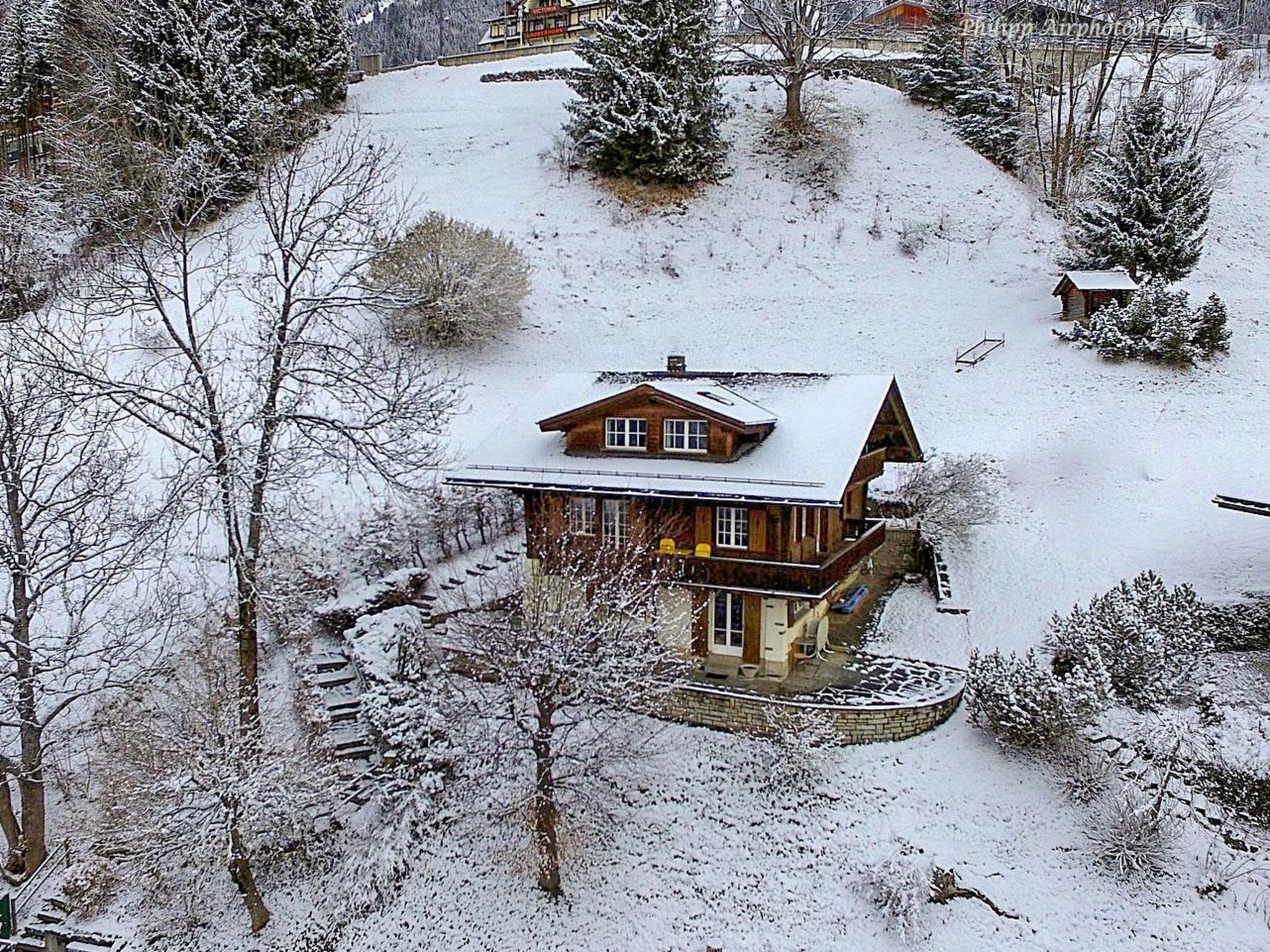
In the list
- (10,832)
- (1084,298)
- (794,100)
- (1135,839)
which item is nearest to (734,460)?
(1135,839)

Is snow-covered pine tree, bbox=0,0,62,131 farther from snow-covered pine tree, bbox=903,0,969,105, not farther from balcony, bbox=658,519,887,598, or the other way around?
snow-covered pine tree, bbox=903,0,969,105

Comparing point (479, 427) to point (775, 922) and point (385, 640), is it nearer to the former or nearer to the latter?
point (385, 640)

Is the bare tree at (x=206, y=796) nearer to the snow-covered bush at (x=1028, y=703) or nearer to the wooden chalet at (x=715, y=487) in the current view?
the wooden chalet at (x=715, y=487)

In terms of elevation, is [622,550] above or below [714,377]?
below

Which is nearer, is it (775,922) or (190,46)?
(775,922)

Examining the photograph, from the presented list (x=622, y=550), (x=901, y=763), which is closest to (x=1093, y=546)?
(x=901, y=763)

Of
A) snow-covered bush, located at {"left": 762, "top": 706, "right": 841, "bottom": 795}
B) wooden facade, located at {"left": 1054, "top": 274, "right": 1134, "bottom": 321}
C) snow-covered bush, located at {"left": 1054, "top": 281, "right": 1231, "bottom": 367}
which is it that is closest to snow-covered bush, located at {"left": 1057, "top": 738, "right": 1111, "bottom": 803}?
snow-covered bush, located at {"left": 762, "top": 706, "right": 841, "bottom": 795}

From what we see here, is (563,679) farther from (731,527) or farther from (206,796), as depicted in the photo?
(206,796)
